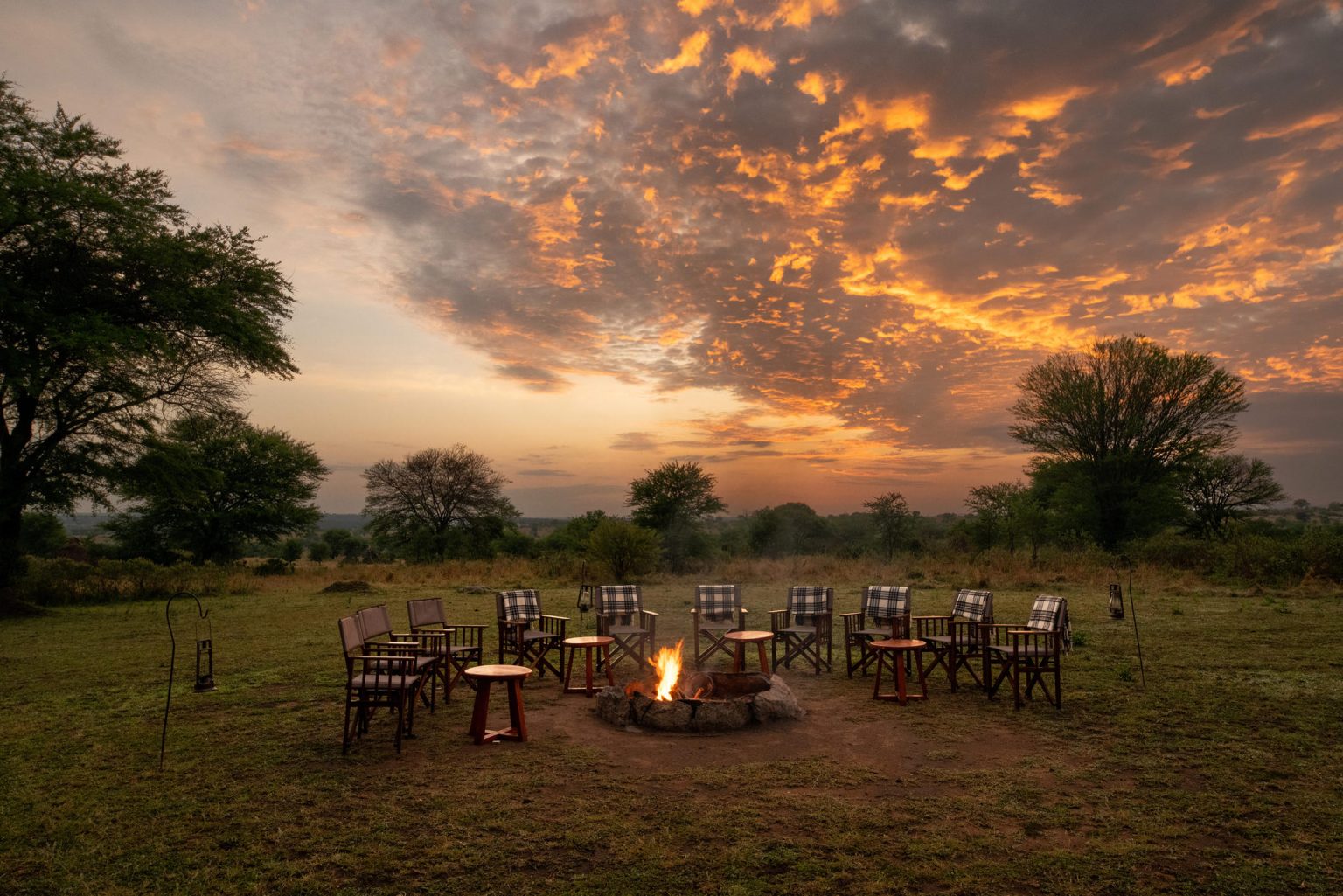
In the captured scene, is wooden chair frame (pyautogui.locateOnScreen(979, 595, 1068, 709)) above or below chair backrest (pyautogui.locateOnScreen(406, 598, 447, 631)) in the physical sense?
below

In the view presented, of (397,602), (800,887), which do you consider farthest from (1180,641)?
(397,602)

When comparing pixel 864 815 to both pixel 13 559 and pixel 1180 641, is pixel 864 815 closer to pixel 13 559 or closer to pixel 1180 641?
pixel 1180 641

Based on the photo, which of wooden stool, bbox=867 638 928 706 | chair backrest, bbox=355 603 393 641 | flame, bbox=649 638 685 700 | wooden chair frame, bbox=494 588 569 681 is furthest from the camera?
wooden chair frame, bbox=494 588 569 681

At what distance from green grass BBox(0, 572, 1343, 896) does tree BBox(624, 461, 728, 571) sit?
1854 cm

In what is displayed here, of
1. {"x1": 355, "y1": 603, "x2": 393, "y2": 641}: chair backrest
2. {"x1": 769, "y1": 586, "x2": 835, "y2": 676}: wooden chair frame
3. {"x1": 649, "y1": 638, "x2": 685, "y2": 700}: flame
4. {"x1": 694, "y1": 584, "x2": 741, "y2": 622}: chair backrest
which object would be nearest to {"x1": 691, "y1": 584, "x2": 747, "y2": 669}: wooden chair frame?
{"x1": 694, "y1": 584, "x2": 741, "y2": 622}: chair backrest

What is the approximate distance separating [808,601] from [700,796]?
15.2 feet

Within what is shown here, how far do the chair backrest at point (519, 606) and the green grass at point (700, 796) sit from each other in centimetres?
81

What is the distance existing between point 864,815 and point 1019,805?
959mm

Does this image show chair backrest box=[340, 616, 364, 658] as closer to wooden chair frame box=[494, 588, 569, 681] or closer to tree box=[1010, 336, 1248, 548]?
wooden chair frame box=[494, 588, 569, 681]

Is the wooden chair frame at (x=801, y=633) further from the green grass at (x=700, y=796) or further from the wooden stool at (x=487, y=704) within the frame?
the wooden stool at (x=487, y=704)

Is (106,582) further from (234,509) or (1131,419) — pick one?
(1131,419)

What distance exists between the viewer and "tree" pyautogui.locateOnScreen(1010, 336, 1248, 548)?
26.2 metres

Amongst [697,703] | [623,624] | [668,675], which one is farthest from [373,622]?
[623,624]

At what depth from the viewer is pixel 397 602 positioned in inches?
615
